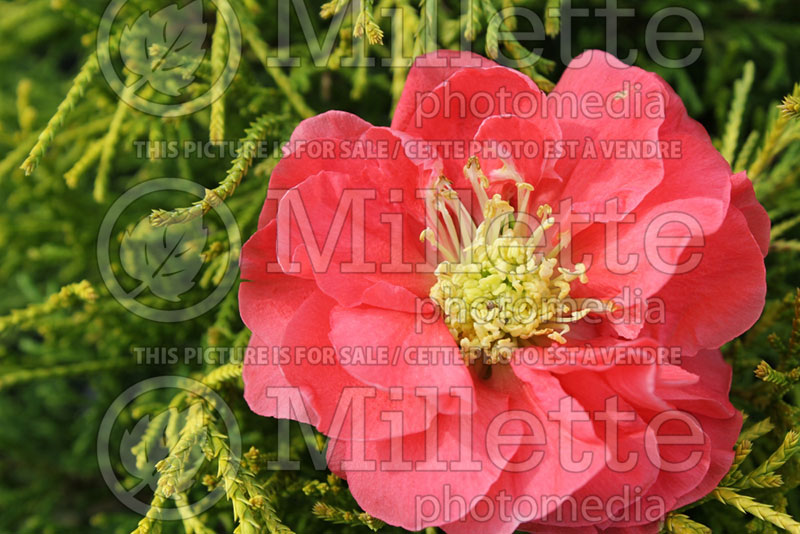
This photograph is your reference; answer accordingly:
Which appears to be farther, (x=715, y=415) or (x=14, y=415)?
(x=14, y=415)

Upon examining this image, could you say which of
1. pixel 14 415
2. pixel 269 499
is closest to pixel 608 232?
pixel 269 499

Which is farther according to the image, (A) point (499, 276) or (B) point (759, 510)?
(A) point (499, 276)

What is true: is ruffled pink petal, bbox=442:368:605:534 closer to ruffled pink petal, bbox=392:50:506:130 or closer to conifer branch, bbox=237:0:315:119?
ruffled pink petal, bbox=392:50:506:130

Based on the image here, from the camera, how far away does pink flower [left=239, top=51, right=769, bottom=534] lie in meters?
1.03

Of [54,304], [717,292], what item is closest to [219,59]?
[54,304]

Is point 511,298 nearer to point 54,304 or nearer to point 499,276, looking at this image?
point 499,276

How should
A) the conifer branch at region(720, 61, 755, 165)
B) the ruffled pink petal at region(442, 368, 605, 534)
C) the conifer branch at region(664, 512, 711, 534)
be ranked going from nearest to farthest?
1. the ruffled pink petal at region(442, 368, 605, 534)
2. the conifer branch at region(664, 512, 711, 534)
3. the conifer branch at region(720, 61, 755, 165)

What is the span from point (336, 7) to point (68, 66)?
206cm

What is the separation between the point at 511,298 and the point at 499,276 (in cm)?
5

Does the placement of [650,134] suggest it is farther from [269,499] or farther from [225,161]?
[225,161]

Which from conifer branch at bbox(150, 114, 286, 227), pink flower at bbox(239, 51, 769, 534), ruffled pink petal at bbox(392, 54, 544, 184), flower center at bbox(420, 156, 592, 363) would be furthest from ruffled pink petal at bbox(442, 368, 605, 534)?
conifer branch at bbox(150, 114, 286, 227)

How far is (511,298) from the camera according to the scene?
3.97 ft

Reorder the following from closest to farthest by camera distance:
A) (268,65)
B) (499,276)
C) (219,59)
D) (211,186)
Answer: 1. (499,276)
2. (219,59)
3. (268,65)
4. (211,186)

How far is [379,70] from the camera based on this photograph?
1.87 meters
